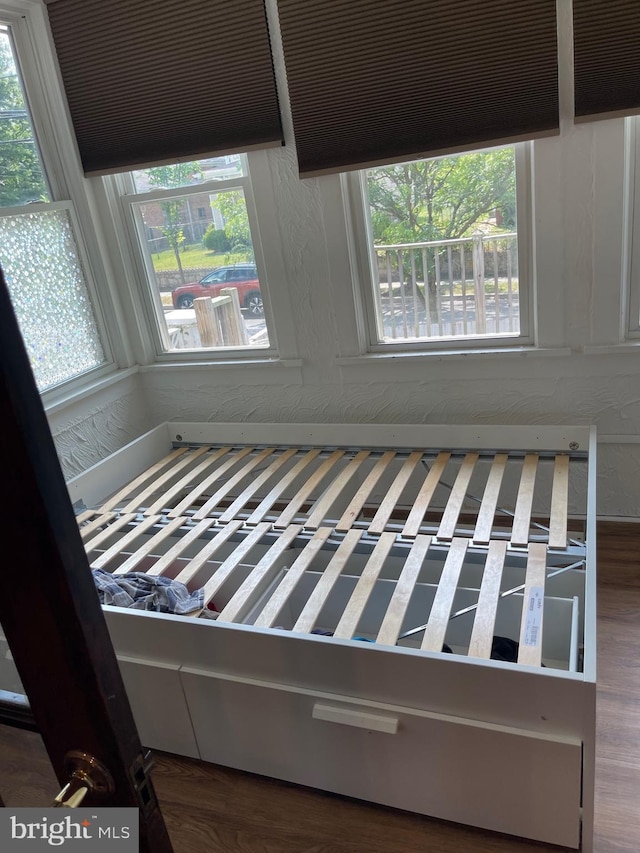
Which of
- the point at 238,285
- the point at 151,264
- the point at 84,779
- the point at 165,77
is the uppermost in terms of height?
the point at 165,77

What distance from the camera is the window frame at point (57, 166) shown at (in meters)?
2.69

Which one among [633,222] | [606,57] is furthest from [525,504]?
[606,57]

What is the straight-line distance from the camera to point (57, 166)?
2.88 m

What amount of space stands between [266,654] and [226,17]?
2.31 m

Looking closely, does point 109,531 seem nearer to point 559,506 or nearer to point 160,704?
point 160,704

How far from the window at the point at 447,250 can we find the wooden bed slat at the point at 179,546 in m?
1.11

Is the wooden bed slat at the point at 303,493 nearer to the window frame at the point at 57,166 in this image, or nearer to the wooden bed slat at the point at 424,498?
the wooden bed slat at the point at 424,498

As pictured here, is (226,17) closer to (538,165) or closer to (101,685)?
(538,165)

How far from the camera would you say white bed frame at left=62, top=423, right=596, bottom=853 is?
53.2 inches

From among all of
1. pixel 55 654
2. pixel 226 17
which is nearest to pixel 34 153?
pixel 226 17

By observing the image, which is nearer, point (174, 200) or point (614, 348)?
point (614, 348)

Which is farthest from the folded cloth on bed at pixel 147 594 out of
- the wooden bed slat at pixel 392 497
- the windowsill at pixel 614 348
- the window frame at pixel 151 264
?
the windowsill at pixel 614 348

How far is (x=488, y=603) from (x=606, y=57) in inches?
69.3

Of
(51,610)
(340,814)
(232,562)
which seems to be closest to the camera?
(51,610)
